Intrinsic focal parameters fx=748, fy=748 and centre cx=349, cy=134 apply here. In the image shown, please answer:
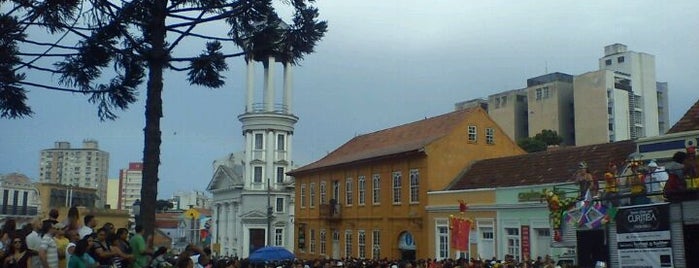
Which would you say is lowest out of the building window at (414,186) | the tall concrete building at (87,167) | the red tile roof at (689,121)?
the building window at (414,186)

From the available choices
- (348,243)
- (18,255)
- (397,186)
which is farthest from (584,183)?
(348,243)

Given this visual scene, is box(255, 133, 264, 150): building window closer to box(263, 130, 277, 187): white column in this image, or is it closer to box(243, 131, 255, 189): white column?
box(243, 131, 255, 189): white column

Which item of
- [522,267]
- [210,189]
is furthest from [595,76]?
[522,267]

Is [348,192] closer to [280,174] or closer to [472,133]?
[472,133]

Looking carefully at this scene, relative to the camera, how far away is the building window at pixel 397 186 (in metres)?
38.9

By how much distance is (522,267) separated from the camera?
2233cm

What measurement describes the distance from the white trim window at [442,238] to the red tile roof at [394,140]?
4068mm

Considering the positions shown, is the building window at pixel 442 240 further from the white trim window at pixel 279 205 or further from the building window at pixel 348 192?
the white trim window at pixel 279 205

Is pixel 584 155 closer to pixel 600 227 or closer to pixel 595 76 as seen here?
pixel 600 227

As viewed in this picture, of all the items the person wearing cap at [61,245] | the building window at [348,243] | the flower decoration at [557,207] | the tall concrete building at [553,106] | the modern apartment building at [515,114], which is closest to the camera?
the person wearing cap at [61,245]

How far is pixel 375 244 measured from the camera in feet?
134

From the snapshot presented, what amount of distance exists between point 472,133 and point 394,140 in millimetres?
6852

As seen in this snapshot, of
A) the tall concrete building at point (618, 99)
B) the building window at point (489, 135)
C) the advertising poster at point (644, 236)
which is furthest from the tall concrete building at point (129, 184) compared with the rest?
the advertising poster at point (644, 236)

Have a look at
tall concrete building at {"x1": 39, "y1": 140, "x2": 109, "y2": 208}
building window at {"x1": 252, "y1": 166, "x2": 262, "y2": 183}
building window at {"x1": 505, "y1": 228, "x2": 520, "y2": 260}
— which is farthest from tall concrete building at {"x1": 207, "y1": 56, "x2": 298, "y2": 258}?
tall concrete building at {"x1": 39, "y1": 140, "x2": 109, "y2": 208}
